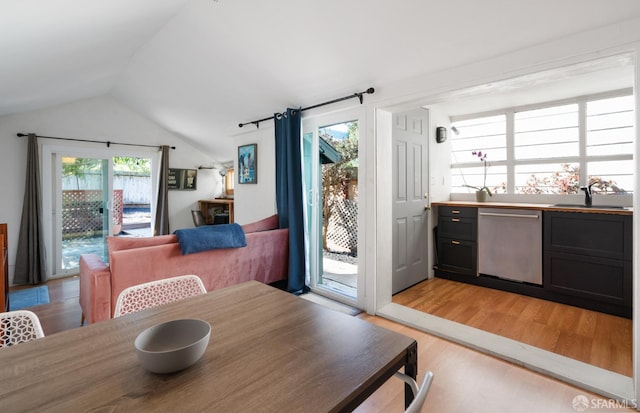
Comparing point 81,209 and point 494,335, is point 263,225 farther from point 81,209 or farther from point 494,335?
point 81,209

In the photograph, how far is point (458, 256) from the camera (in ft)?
12.4

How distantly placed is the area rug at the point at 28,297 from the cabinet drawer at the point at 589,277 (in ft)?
17.3

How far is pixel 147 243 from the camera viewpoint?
2.60 m

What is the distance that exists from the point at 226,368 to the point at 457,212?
349cm

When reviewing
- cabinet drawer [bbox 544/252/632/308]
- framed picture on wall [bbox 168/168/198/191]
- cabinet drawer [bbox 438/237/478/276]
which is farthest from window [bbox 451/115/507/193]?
framed picture on wall [bbox 168/168/198/191]

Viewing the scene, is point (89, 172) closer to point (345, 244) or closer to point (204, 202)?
point (204, 202)

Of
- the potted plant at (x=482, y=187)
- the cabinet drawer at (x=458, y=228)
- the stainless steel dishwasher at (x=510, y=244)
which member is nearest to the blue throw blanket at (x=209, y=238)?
the cabinet drawer at (x=458, y=228)

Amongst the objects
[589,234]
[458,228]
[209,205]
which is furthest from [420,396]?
[209,205]

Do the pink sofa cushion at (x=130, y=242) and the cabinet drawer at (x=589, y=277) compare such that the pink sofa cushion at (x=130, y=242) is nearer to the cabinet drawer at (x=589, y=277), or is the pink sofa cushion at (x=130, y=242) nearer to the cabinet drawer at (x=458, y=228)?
the cabinet drawer at (x=458, y=228)

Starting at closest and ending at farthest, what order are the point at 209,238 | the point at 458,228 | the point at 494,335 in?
1. the point at 494,335
2. the point at 209,238
3. the point at 458,228

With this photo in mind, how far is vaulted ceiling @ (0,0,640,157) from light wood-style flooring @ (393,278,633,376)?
206cm

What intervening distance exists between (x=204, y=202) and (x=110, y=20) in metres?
4.01

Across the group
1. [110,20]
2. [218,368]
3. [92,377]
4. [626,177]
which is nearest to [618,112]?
[626,177]

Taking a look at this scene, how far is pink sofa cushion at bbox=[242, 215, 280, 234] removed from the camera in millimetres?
3375
